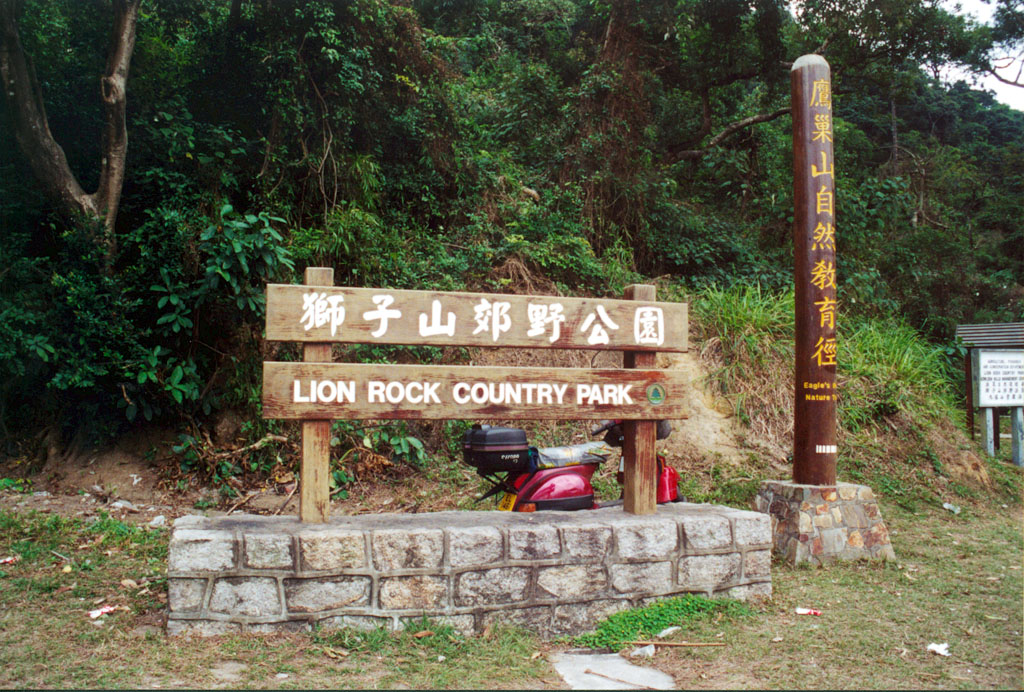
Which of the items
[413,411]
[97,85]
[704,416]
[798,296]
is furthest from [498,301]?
[97,85]

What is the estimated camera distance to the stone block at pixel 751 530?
4.30m

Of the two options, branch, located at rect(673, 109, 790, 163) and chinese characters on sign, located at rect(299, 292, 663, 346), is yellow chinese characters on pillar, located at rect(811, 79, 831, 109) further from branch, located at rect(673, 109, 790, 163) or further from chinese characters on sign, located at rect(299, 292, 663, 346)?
branch, located at rect(673, 109, 790, 163)

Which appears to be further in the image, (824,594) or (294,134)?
(294,134)

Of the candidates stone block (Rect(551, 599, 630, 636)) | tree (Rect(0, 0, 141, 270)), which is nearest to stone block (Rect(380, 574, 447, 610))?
stone block (Rect(551, 599, 630, 636))

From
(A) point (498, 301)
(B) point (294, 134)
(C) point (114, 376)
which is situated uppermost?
(B) point (294, 134)

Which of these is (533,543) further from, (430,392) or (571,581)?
(430,392)

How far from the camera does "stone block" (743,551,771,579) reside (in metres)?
4.30

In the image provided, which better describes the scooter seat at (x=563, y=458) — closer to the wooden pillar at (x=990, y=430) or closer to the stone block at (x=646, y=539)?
the stone block at (x=646, y=539)

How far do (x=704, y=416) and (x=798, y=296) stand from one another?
9.37ft

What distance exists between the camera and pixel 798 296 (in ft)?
17.5

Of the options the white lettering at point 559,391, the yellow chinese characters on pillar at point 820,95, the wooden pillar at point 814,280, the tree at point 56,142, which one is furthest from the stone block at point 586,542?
the tree at point 56,142

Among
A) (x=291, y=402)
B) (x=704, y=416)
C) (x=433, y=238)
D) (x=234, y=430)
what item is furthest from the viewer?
(x=433, y=238)

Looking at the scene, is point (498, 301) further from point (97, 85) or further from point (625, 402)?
point (97, 85)

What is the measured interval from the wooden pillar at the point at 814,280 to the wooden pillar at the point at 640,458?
56.8 inches
